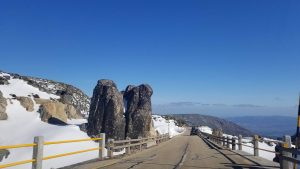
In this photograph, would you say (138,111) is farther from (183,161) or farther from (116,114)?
(183,161)

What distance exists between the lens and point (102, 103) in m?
55.2

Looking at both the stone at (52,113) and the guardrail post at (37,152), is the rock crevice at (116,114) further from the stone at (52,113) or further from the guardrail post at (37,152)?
the guardrail post at (37,152)

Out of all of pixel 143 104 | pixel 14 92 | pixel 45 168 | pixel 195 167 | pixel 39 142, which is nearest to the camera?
pixel 39 142

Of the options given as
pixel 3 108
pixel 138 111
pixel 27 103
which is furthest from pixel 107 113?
pixel 27 103

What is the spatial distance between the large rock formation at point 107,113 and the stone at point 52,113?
5.75 metres

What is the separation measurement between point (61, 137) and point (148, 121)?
14.2m

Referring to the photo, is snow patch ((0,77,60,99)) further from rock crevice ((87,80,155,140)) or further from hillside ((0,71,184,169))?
rock crevice ((87,80,155,140))

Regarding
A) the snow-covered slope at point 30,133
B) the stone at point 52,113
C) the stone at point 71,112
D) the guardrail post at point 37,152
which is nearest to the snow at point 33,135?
the snow-covered slope at point 30,133

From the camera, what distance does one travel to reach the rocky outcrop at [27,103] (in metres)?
60.3

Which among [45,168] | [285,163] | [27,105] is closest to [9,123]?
[27,105]

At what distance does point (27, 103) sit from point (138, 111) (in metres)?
19.0

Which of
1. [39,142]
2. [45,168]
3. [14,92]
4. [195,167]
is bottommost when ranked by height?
[45,168]

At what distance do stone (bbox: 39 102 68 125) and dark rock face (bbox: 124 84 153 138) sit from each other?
34.0 ft

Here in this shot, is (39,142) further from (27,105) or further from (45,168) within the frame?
(27,105)
